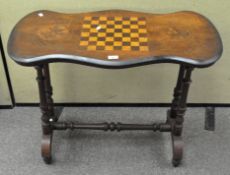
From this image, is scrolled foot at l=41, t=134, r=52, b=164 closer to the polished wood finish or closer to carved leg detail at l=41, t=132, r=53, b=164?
carved leg detail at l=41, t=132, r=53, b=164

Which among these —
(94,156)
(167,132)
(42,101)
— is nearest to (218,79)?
(167,132)

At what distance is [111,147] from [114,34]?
66 centimetres

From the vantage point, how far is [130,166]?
4.91ft

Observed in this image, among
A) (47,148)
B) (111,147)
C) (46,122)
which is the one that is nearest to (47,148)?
(47,148)

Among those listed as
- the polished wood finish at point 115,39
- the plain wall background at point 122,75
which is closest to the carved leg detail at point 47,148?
the plain wall background at point 122,75

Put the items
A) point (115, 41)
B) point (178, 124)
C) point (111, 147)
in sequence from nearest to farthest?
point (115, 41) → point (178, 124) → point (111, 147)

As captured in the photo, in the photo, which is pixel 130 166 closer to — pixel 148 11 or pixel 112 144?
pixel 112 144

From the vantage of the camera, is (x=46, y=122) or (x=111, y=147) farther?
(x=111, y=147)

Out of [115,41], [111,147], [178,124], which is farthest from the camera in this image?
[111,147]

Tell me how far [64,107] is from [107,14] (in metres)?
0.73

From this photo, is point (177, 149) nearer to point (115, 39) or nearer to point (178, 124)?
point (178, 124)

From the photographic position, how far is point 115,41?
1146mm

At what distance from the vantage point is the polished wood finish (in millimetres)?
1056

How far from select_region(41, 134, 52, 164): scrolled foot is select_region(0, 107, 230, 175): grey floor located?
5cm
